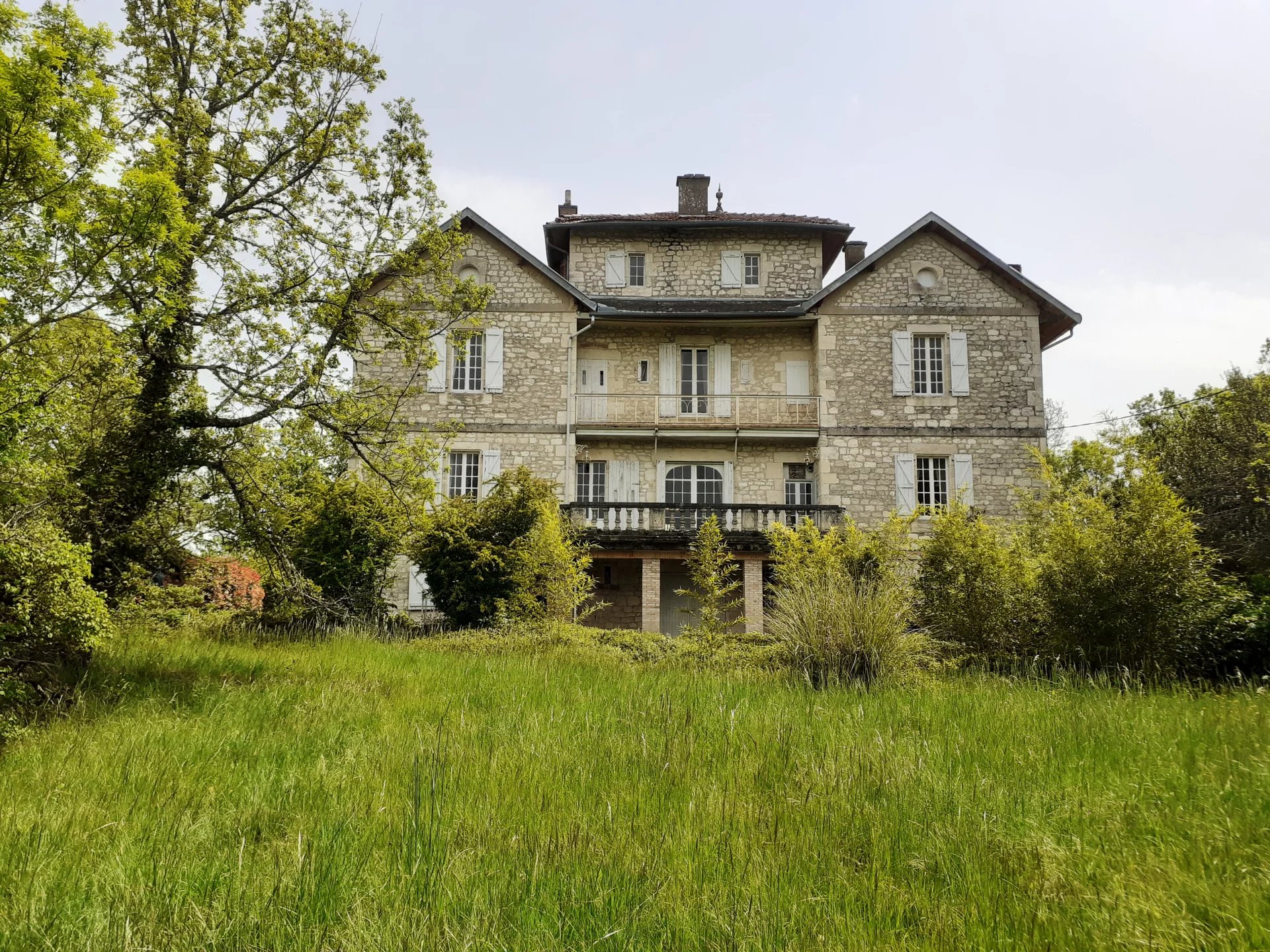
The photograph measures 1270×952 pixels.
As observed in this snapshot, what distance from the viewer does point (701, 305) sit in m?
21.8

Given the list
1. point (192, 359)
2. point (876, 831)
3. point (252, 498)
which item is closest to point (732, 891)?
point (876, 831)

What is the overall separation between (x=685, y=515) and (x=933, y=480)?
6.28 m

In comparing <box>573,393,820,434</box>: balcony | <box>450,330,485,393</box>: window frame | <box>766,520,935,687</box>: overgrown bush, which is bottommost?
<box>766,520,935,687</box>: overgrown bush

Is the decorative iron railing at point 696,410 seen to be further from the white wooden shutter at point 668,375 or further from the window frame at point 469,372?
the window frame at point 469,372

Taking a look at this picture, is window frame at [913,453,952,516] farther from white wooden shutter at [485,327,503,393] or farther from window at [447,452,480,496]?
window at [447,452,480,496]

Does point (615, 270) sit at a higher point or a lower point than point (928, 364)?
higher

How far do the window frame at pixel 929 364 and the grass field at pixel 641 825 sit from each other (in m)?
15.4

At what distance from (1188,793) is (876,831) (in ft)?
5.16

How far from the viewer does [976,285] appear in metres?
20.8

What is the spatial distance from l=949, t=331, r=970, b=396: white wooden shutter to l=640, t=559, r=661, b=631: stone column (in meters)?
8.63

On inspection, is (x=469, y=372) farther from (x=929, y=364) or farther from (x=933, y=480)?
(x=933, y=480)

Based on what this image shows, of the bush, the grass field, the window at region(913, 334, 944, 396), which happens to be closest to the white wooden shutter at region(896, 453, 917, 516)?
the window at region(913, 334, 944, 396)

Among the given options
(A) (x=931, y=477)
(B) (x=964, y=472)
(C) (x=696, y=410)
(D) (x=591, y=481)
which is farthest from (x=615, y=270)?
(B) (x=964, y=472)

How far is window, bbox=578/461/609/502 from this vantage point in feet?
68.6
